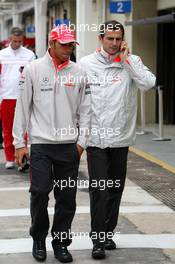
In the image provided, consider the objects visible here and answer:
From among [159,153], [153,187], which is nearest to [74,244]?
[153,187]

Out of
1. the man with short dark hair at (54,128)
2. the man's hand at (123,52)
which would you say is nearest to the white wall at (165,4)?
the man's hand at (123,52)

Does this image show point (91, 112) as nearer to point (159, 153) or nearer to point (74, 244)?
point (74, 244)

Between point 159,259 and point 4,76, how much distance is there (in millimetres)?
5073

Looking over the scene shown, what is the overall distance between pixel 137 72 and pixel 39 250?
5.64ft

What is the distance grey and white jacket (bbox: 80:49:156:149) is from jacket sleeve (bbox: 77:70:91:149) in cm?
6

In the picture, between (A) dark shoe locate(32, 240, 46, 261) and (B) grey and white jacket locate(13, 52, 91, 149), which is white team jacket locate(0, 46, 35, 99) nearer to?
(B) grey and white jacket locate(13, 52, 91, 149)

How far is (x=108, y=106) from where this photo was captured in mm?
5227

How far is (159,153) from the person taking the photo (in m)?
11.3

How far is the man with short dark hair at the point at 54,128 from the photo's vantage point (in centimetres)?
505

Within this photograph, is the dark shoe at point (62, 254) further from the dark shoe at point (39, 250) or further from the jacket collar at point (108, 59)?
the jacket collar at point (108, 59)

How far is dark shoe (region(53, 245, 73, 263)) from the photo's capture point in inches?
205

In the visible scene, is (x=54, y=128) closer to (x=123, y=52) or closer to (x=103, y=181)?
(x=103, y=181)
